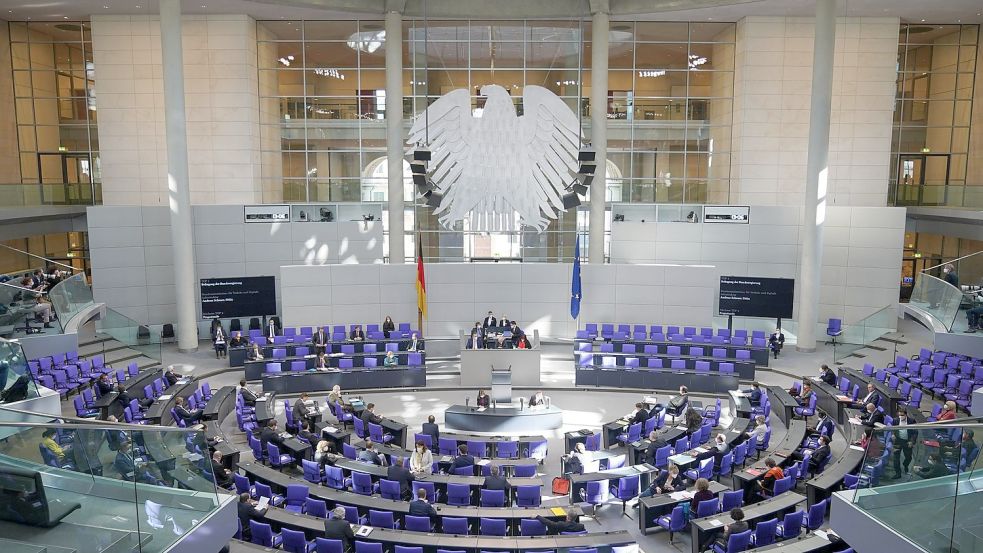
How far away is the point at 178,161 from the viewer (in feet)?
68.9

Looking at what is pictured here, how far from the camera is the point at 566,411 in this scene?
17359 mm

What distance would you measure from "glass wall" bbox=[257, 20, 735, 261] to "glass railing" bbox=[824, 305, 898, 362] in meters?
7.46

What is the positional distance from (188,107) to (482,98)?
1053 centimetres

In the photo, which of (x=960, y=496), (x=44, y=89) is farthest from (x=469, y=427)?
(x=44, y=89)

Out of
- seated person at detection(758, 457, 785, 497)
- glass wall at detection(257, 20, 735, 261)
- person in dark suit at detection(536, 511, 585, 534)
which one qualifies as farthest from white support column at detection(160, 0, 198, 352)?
seated person at detection(758, 457, 785, 497)

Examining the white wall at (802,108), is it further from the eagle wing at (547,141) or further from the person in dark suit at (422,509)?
the person in dark suit at (422,509)

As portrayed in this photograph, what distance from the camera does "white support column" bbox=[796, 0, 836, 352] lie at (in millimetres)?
21312

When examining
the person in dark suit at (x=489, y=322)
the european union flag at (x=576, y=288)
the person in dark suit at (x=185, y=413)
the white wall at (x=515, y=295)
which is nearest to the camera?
the person in dark suit at (x=185, y=413)

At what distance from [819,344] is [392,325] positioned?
46.5ft

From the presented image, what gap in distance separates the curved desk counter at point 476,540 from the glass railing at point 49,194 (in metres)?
19.2

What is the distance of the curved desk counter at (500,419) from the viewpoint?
50.5ft

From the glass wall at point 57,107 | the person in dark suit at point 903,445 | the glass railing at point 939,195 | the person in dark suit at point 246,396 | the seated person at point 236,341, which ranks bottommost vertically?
the person in dark suit at point 246,396

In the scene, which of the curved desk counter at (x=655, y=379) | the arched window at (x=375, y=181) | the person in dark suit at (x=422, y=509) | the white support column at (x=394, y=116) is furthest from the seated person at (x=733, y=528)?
the arched window at (x=375, y=181)

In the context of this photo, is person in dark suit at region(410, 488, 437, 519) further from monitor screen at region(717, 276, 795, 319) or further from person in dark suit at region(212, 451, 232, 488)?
monitor screen at region(717, 276, 795, 319)
